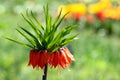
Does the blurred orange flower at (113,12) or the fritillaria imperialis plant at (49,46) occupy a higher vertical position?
the blurred orange flower at (113,12)

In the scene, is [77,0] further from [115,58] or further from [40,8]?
[115,58]

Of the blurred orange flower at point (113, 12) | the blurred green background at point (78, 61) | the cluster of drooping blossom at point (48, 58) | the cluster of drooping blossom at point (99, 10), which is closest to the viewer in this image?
the cluster of drooping blossom at point (48, 58)

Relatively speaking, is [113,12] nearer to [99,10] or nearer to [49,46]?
[99,10]

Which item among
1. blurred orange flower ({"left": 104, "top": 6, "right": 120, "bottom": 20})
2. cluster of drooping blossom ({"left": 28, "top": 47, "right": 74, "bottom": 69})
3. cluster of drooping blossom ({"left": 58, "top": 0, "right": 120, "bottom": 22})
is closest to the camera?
cluster of drooping blossom ({"left": 28, "top": 47, "right": 74, "bottom": 69})

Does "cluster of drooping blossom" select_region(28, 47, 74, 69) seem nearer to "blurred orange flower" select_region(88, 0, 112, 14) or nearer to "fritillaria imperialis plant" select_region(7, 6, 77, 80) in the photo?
"fritillaria imperialis plant" select_region(7, 6, 77, 80)

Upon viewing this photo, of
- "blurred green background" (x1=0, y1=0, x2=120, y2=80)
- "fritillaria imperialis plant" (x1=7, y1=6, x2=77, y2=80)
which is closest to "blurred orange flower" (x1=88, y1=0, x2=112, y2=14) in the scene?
"blurred green background" (x1=0, y1=0, x2=120, y2=80)

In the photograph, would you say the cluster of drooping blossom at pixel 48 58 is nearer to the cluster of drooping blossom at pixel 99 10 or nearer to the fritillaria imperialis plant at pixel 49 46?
the fritillaria imperialis plant at pixel 49 46

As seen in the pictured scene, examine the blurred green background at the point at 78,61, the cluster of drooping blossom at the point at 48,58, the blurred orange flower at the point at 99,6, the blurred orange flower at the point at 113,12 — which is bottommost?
the cluster of drooping blossom at the point at 48,58

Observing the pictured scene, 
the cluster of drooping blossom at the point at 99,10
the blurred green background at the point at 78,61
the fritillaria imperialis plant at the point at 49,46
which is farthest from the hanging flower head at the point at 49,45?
the cluster of drooping blossom at the point at 99,10

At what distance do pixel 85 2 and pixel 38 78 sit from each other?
3.55 meters

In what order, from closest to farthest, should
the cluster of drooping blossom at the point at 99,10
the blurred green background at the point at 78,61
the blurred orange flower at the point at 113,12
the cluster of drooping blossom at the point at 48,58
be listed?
the cluster of drooping blossom at the point at 48,58 → the blurred green background at the point at 78,61 → the cluster of drooping blossom at the point at 99,10 → the blurred orange flower at the point at 113,12

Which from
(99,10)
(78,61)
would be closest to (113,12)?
(99,10)

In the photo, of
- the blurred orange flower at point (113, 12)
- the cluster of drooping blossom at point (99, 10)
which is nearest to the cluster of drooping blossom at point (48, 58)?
the cluster of drooping blossom at point (99, 10)

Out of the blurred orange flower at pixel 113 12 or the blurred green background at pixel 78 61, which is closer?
the blurred green background at pixel 78 61
